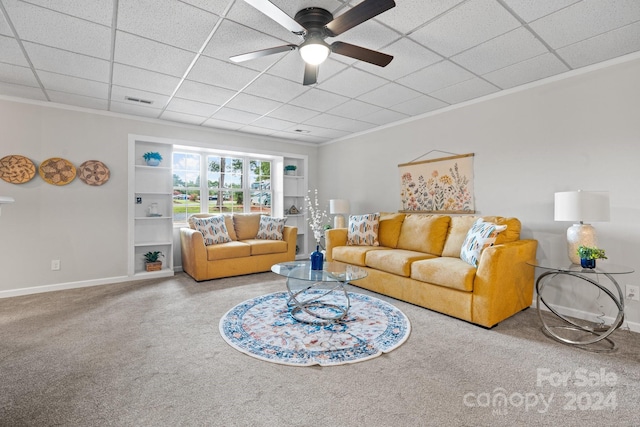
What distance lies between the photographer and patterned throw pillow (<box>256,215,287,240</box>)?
5328 mm

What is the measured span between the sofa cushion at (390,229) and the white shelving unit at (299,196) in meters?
2.24

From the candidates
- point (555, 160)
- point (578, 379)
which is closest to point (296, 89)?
point (555, 160)

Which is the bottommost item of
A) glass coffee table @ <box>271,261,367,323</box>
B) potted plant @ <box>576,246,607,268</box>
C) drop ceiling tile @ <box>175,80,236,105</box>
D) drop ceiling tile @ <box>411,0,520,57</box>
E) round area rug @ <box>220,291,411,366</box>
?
round area rug @ <box>220,291,411,366</box>

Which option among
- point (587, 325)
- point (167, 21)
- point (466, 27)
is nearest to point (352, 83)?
point (466, 27)

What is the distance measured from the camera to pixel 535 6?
6.70ft

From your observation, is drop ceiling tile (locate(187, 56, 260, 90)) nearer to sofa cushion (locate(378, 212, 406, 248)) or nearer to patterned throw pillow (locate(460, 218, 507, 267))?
sofa cushion (locate(378, 212, 406, 248))

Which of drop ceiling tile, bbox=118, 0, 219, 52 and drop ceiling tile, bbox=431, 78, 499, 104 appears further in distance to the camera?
drop ceiling tile, bbox=431, 78, 499, 104

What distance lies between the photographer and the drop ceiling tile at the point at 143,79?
9.80ft

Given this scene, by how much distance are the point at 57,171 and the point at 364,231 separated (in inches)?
165

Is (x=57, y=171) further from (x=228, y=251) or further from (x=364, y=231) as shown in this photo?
(x=364, y=231)

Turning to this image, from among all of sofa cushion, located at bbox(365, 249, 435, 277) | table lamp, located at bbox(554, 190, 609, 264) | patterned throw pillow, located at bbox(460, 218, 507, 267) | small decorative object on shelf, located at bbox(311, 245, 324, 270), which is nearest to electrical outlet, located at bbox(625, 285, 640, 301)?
table lamp, located at bbox(554, 190, 609, 264)

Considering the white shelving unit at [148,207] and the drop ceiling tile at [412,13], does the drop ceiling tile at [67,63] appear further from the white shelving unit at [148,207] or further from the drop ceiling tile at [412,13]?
the drop ceiling tile at [412,13]

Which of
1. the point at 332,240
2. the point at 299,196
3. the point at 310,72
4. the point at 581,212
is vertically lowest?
the point at 332,240

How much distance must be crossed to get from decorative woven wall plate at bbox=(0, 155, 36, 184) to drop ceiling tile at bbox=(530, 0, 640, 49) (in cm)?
550
